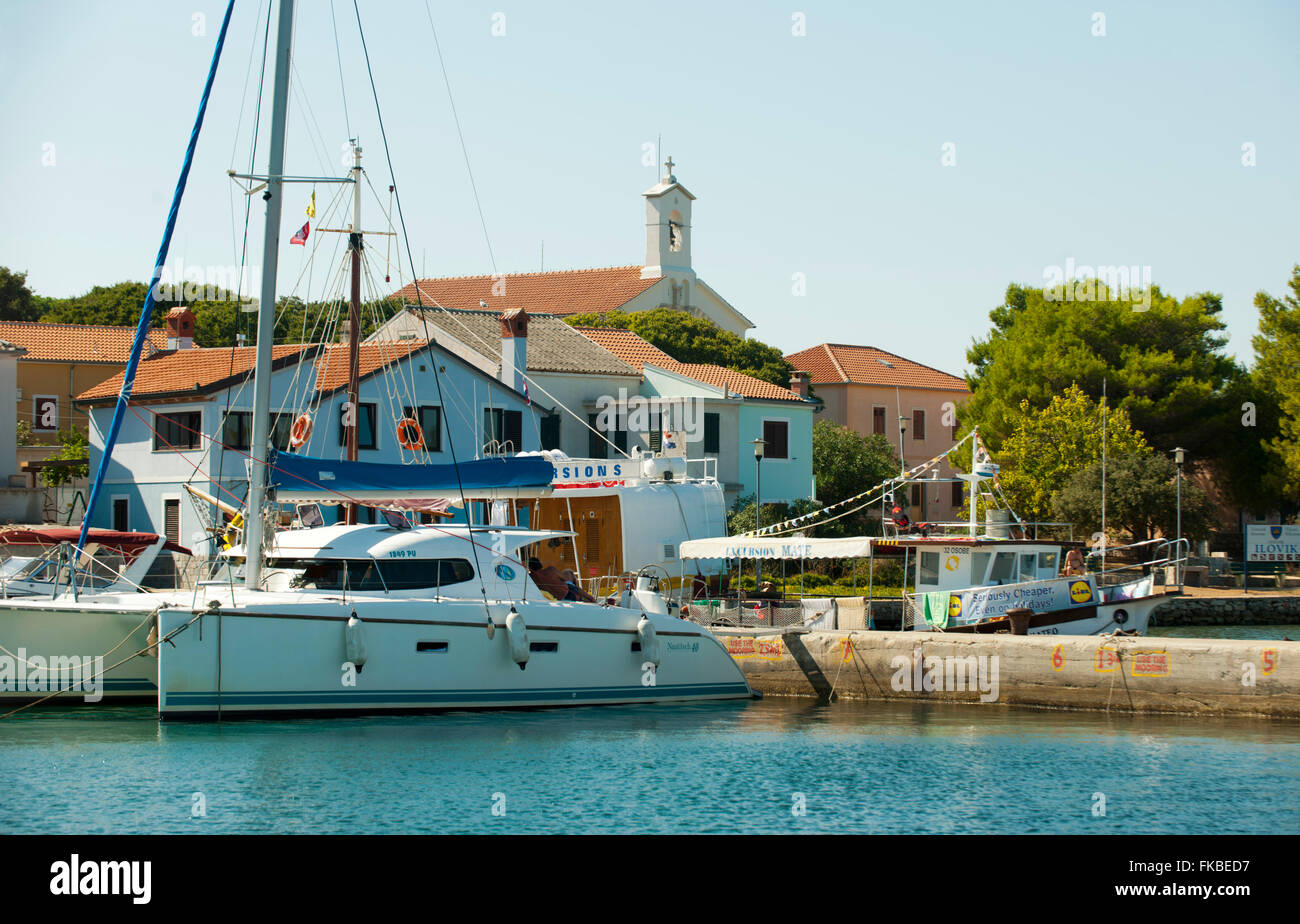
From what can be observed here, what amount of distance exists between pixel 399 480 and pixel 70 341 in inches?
1320

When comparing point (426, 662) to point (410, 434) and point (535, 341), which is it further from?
point (535, 341)

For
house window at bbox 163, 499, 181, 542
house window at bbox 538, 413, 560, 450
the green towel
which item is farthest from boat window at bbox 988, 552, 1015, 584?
house window at bbox 163, 499, 181, 542

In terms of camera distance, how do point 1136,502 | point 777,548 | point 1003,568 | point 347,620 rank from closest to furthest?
point 347,620 → point 1003,568 → point 777,548 → point 1136,502

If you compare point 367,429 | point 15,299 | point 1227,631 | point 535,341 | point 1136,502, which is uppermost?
point 15,299

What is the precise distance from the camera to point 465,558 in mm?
20172

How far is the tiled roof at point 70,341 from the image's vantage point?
48.2 m

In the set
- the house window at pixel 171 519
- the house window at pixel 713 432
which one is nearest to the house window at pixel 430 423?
the house window at pixel 171 519

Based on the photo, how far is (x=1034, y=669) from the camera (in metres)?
20.5

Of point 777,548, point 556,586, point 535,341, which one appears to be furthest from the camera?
point 535,341

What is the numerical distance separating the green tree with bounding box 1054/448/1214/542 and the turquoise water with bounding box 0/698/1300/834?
22406mm

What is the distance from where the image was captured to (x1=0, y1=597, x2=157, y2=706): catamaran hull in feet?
63.8

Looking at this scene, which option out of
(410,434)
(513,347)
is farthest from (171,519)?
(513,347)

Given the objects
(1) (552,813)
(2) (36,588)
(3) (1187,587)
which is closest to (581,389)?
(3) (1187,587)
